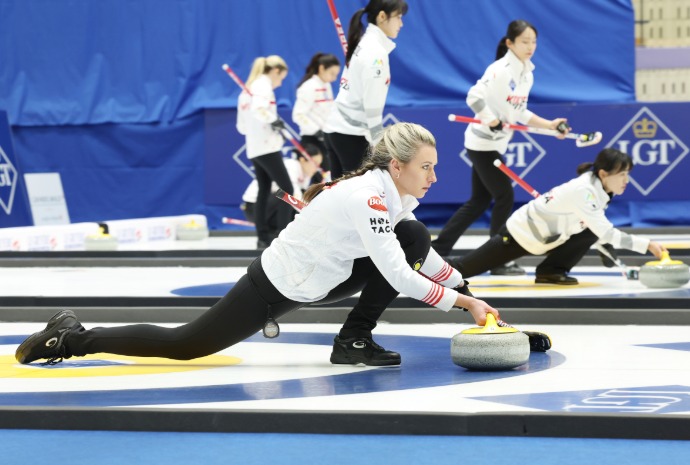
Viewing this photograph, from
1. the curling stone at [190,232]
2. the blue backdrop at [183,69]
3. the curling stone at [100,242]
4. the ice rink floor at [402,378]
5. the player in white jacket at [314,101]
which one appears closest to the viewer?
the ice rink floor at [402,378]

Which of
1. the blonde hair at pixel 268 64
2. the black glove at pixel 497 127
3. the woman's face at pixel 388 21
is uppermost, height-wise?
the woman's face at pixel 388 21

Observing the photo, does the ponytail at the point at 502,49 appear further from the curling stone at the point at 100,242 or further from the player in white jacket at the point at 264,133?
the curling stone at the point at 100,242

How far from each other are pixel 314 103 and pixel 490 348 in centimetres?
589

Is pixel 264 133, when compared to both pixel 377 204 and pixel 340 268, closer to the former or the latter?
pixel 340 268

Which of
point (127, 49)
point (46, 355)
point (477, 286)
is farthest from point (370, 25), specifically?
point (127, 49)

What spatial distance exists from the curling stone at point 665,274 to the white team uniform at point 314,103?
4046mm

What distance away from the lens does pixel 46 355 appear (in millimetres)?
3451

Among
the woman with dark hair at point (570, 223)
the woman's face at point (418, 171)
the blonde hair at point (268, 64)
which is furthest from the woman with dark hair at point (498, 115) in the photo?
the woman's face at point (418, 171)

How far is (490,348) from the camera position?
10.5 feet

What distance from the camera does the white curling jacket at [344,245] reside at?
10.1ft

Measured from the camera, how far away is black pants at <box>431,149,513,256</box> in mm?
6129

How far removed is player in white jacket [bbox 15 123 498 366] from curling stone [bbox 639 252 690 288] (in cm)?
213

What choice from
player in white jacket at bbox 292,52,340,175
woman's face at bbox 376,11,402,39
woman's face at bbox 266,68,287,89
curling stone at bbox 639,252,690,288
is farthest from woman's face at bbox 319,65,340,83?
curling stone at bbox 639,252,690,288

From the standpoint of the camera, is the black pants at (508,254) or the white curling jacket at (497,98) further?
the white curling jacket at (497,98)
